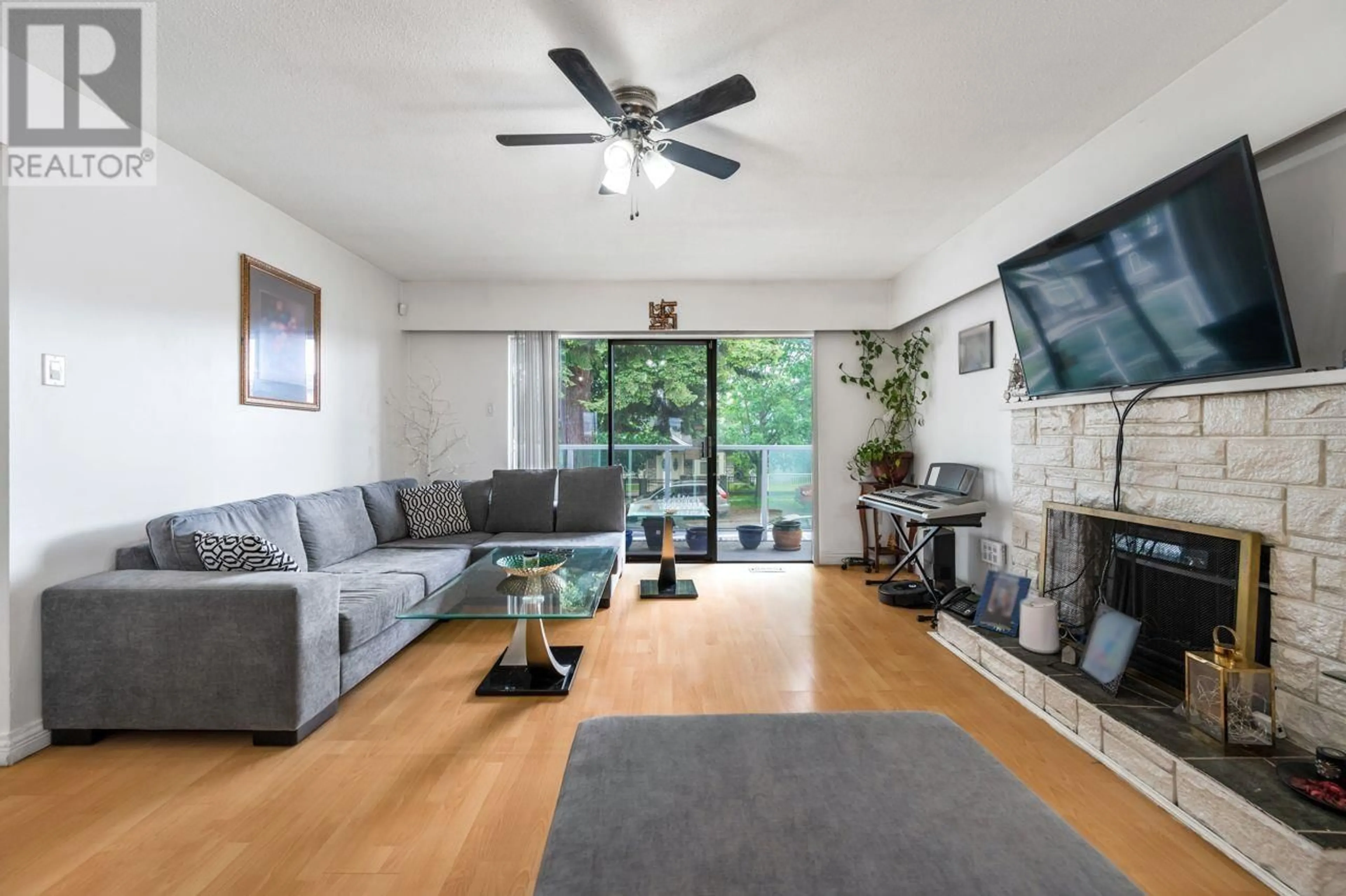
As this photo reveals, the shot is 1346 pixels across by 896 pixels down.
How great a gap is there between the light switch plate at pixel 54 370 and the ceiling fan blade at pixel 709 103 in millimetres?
2423

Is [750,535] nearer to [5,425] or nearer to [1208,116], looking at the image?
[1208,116]

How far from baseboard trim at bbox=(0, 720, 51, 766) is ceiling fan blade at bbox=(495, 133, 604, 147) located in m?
2.75

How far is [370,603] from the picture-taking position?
2604 millimetres

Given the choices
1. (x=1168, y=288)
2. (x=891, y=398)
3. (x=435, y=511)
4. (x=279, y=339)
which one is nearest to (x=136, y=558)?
(x=279, y=339)

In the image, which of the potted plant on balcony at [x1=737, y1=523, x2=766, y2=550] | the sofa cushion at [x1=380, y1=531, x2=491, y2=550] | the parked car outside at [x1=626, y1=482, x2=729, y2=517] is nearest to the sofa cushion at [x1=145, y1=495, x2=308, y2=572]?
the sofa cushion at [x1=380, y1=531, x2=491, y2=550]

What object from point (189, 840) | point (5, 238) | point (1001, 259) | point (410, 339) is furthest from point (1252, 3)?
point (410, 339)

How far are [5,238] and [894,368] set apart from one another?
5335 mm

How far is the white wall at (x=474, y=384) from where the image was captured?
202 inches

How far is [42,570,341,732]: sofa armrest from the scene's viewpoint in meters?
2.10

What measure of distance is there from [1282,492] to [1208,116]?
1.35 metres

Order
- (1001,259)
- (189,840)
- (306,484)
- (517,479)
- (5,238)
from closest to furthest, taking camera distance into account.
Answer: (189,840) < (5,238) < (1001,259) < (306,484) < (517,479)

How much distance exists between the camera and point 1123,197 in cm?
240

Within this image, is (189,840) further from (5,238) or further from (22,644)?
(5,238)

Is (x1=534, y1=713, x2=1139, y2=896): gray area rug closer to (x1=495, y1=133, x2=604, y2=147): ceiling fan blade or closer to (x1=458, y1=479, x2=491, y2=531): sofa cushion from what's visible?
(x1=495, y1=133, x2=604, y2=147): ceiling fan blade
